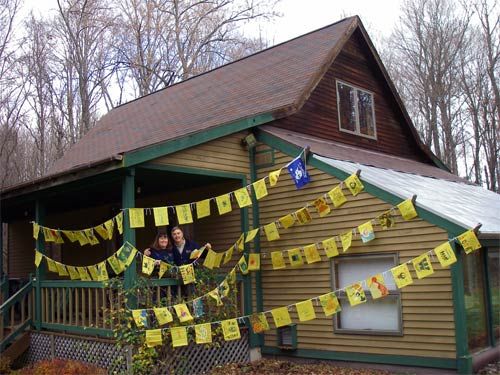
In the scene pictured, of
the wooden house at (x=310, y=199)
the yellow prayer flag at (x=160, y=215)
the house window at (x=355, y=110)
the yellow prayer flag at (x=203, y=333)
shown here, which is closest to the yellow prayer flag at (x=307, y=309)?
the wooden house at (x=310, y=199)

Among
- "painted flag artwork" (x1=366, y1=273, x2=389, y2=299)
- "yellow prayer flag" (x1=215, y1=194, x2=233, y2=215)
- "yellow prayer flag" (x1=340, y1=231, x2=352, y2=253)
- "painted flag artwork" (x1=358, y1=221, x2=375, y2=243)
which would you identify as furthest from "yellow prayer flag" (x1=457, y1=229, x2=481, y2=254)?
"yellow prayer flag" (x1=215, y1=194, x2=233, y2=215)

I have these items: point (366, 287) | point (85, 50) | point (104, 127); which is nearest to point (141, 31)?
point (85, 50)

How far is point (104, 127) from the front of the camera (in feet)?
53.3

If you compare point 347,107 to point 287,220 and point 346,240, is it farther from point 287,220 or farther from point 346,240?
point 346,240

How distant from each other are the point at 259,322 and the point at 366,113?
6685mm

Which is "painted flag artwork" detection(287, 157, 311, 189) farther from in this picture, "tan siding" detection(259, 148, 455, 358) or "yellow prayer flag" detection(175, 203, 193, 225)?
"yellow prayer flag" detection(175, 203, 193, 225)

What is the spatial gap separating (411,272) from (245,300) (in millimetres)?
3018

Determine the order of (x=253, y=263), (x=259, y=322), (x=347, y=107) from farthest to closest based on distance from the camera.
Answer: (x=347, y=107) → (x=253, y=263) → (x=259, y=322)

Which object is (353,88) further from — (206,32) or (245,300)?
(206,32)

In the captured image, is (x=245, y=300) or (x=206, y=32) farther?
(x=206, y=32)

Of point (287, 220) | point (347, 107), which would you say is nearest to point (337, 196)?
point (287, 220)

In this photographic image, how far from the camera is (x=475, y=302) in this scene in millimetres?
8289

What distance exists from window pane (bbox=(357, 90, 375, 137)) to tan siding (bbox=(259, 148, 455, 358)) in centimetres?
433

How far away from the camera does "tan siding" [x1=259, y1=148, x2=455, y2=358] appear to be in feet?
25.0
